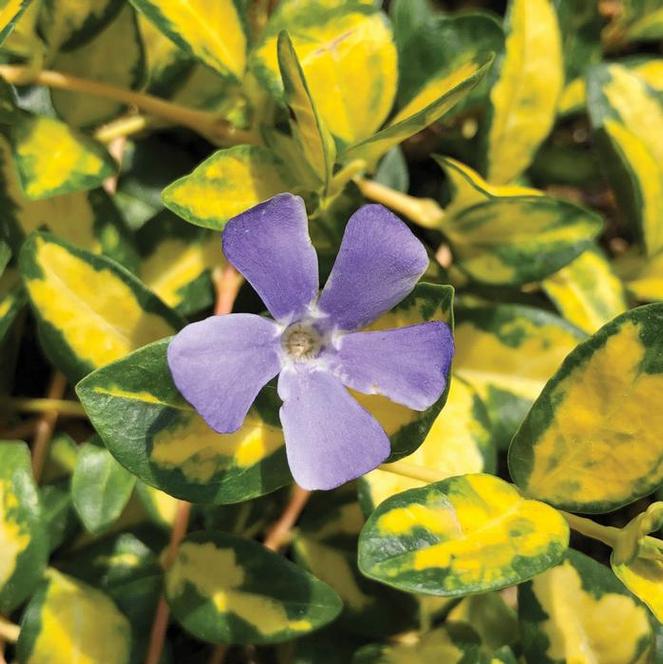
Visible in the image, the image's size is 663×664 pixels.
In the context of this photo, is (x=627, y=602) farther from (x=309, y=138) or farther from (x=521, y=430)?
(x=309, y=138)

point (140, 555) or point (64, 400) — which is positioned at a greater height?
point (64, 400)

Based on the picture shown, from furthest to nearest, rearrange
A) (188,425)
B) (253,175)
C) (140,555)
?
(140,555)
(253,175)
(188,425)

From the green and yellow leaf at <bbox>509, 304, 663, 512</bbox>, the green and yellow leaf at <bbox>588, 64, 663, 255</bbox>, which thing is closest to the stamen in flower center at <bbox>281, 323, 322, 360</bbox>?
the green and yellow leaf at <bbox>509, 304, 663, 512</bbox>

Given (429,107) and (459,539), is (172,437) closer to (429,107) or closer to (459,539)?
(459,539)

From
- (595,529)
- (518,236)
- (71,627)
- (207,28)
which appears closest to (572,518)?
(595,529)

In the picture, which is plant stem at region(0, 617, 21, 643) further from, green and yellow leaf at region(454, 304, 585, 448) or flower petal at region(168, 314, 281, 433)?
green and yellow leaf at region(454, 304, 585, 448)

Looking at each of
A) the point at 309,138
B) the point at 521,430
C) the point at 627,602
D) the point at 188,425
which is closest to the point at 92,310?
the point at 188,425
